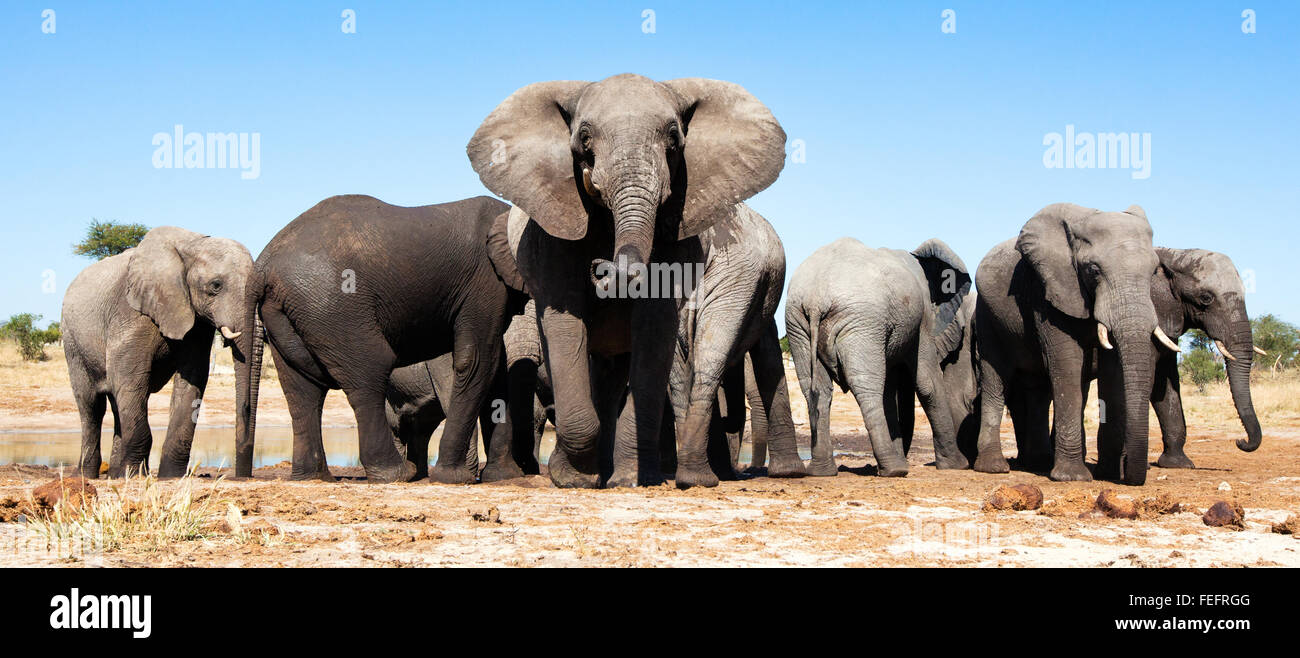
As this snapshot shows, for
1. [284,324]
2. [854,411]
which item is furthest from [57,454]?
[854,411]

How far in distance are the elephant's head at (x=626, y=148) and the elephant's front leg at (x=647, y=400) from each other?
58cm

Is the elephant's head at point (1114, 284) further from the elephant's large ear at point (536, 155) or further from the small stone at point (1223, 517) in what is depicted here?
the elephant's large ear at point (536, 155)

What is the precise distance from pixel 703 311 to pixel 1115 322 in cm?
384

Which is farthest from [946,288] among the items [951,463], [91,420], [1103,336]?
[91,420]

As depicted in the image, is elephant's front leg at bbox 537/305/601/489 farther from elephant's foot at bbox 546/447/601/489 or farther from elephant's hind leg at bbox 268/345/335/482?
elephant's hind leg at bbox 268/345/335/482

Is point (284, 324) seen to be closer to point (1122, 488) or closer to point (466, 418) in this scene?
point (466, 418)

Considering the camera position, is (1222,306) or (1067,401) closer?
(1067,401)

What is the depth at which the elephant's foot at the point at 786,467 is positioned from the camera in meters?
11.1

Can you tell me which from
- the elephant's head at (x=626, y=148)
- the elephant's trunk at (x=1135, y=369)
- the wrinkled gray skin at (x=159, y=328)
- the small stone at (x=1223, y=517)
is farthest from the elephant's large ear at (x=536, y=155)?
the elephant's trunk at (x=1135, y=369)

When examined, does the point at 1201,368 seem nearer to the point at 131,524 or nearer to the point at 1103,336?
the point at 1103,336

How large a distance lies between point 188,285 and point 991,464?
26.5 feet

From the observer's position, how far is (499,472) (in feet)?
33.4

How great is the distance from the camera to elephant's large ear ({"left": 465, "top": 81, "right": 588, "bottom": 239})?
786 cm

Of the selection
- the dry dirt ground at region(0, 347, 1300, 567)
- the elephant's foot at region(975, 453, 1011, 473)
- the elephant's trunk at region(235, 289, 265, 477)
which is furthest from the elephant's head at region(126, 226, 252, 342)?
the elephant's foot at region(975, 453, 1011, 473)
